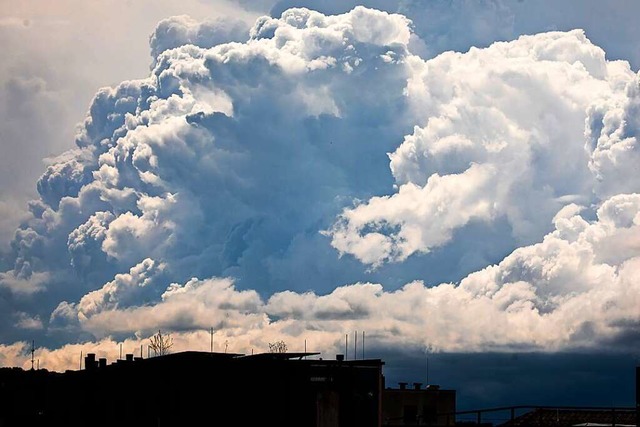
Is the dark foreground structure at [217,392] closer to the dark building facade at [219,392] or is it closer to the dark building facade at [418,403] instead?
the dark building facade at [219,392]

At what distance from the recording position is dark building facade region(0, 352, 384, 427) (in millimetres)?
78750

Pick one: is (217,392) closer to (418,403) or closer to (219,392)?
(219,392)

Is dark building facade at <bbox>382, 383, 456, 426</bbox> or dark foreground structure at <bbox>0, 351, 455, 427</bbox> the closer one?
dark foreground structure at <bbox>0, 351, 455, 427</bbox>

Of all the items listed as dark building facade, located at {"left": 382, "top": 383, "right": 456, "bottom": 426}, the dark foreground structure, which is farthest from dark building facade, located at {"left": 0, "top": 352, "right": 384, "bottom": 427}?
dark building facade, located at {"left": 382, "top": 383, "right": 456, "bottom": 426}

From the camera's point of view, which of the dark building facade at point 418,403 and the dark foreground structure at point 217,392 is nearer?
the dark foreground structure at point 217,392

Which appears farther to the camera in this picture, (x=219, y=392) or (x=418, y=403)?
(x=418, y=403)

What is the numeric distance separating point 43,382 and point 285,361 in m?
30.5

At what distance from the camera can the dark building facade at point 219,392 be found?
258 feet

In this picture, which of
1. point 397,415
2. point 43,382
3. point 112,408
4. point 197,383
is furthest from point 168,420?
point 397,415

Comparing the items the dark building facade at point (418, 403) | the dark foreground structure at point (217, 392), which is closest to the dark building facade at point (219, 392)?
the dark foreground structure at point (217, 392)

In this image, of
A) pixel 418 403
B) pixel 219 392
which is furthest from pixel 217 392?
pixel 418 403

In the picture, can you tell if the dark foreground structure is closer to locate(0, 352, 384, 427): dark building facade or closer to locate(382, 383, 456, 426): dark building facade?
locate(0, 352, 384, 427): dark building facade

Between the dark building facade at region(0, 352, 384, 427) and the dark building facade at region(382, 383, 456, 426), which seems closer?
the dark building facade at region(0, 352, 384, 427)

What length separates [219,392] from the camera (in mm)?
78875
